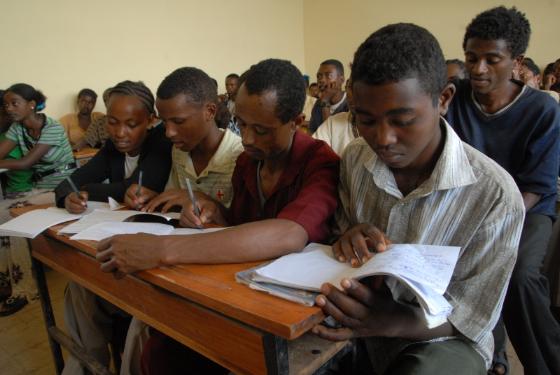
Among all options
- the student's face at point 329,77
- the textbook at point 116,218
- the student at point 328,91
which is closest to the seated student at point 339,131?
the student at point 328,91

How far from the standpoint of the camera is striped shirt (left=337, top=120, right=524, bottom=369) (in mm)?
892

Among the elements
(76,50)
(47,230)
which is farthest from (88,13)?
(47,230)

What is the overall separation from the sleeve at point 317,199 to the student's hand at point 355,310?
269mm

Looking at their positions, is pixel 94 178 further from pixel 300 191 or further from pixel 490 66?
pixel 490 66

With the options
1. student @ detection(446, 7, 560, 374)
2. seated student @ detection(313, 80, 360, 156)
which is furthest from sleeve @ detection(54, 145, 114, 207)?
student @ detection(446, 7, 560, 374)

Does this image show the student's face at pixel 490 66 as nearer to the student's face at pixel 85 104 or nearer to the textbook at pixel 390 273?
the textbook at pixel 390 273

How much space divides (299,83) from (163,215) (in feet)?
2.06

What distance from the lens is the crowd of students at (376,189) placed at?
35.2 inches

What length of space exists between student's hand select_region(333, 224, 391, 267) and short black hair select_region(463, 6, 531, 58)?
1.23 metres

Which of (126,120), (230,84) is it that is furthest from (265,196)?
(230,84)

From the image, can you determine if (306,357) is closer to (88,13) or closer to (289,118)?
(289,118)

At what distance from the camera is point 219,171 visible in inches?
66.4

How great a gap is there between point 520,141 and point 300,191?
1.05 meters

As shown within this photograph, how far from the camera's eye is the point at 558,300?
6.45ft
